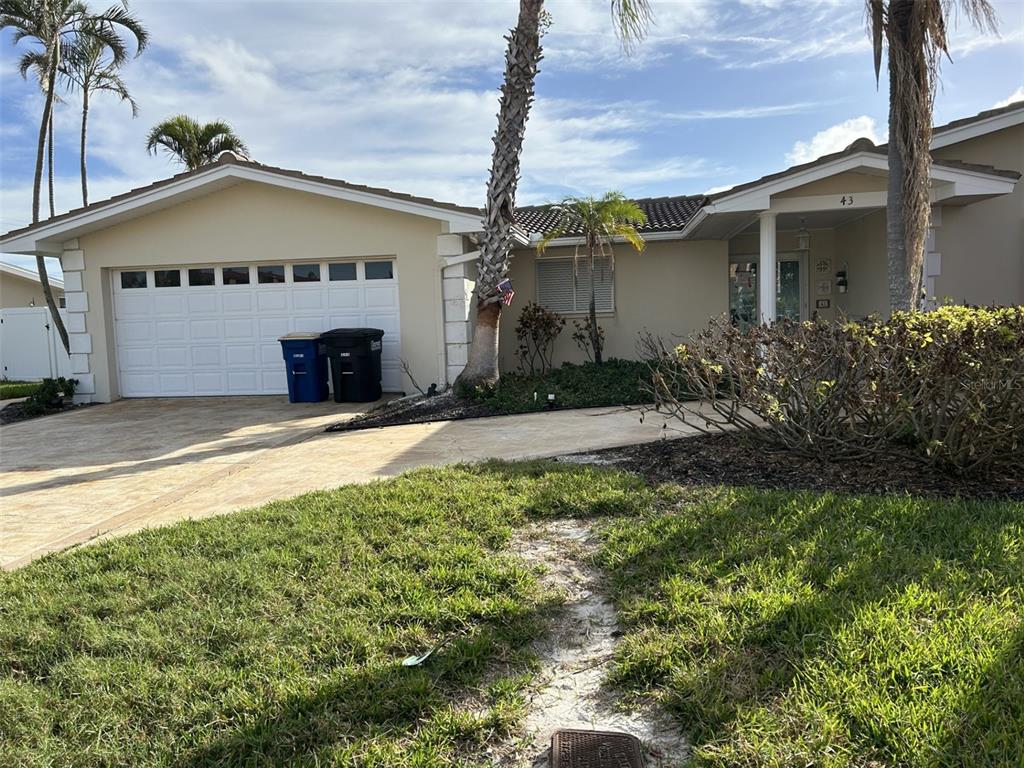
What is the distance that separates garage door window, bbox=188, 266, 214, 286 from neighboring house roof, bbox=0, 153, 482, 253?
1.27 meters

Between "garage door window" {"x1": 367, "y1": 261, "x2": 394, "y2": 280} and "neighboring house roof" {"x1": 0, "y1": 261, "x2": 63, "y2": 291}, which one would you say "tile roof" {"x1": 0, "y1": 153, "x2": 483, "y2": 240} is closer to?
"garage door window" {"x1": 367, "y1": 261, "x2": 394, "y2": 280}

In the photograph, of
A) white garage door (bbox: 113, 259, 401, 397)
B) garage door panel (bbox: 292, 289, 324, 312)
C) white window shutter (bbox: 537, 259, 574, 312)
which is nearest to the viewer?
white garage door (bbox: 113, 259, 401, 397)

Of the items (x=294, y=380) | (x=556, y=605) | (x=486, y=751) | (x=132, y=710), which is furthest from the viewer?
(x=294, y=380)

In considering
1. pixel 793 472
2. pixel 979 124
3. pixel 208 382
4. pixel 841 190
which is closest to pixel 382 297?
pixel 208 382

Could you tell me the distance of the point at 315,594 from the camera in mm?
3805

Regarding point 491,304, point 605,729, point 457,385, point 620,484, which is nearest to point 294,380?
point 457,385

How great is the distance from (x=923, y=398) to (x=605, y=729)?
3936 millimetres

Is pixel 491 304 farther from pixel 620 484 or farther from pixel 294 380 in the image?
pixel 620 484

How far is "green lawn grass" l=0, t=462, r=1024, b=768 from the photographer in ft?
8.54

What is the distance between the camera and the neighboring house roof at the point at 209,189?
460 inches

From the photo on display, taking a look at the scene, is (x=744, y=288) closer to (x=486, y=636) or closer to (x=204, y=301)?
(x=204, y=301)

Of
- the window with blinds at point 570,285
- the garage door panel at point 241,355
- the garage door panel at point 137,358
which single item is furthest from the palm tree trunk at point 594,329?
the garage door panel at point 137,358

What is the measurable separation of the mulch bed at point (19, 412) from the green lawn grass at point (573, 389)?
766 cm

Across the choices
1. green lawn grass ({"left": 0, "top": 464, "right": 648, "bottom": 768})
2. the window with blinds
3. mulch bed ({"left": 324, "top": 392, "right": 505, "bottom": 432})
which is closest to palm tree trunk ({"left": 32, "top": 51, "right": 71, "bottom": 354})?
mulch bed ({"left": 324, "top": 392, "right": 505, "bottom": 432})
